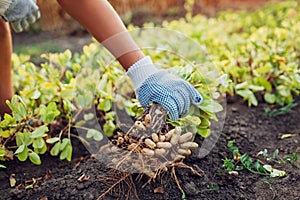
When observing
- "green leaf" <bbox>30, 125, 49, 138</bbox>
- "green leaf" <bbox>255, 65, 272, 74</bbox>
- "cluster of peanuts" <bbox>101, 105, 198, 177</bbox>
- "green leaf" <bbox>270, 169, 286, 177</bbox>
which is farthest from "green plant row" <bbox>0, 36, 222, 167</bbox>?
"green leaf" <bbox>255, 65, 272, 74</bbox>

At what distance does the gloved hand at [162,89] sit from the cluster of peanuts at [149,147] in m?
0.06

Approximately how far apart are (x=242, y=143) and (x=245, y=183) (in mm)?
290

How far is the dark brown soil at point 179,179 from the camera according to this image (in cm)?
147

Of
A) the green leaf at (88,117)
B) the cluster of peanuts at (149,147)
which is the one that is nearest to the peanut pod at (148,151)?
the cluster of peanuts at (149,147)

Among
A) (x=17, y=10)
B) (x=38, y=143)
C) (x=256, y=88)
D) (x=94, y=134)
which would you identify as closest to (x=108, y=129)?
(x=94, y=134)

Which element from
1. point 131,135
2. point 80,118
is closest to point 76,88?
point 80,118

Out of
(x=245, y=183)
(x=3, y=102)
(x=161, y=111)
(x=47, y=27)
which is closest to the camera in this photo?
(x=161, y=111)

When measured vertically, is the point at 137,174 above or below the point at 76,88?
below

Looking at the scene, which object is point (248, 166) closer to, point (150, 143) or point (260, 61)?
point (150, 143)

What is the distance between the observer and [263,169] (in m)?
1.56

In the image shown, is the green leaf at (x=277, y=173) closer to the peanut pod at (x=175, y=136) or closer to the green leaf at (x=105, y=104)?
the peanut pod at (x=175, y=136)

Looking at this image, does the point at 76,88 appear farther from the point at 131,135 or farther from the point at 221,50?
the point at 221,50

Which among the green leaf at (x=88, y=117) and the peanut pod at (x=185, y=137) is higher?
the peanut pod at (x=185, y=137)

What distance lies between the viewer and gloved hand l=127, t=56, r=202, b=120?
1398 mm
